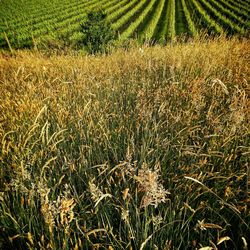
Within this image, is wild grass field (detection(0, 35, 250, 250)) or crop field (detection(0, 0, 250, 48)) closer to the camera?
wild grass field (detection(0, 35, 250, 250))

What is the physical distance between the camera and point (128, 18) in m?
23.1

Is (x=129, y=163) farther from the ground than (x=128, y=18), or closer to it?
farther from the ground

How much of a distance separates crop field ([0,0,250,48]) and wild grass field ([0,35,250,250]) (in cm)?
1433

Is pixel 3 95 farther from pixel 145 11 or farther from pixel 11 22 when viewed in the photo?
pixel 145 11

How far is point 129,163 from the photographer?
111 cm

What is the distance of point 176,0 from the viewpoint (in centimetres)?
3045

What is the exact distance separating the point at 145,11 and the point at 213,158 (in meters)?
25.8

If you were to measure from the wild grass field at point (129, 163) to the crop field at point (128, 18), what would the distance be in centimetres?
1433

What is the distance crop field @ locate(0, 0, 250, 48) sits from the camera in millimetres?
18141

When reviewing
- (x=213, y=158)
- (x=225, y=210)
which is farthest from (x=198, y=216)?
(x=213, y=158)

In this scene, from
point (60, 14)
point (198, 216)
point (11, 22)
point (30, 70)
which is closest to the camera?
point (198, 216)

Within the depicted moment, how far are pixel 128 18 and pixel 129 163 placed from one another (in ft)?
77.7

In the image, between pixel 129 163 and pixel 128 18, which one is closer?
pixel 129 163

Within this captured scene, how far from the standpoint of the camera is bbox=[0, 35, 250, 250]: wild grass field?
122 cm
